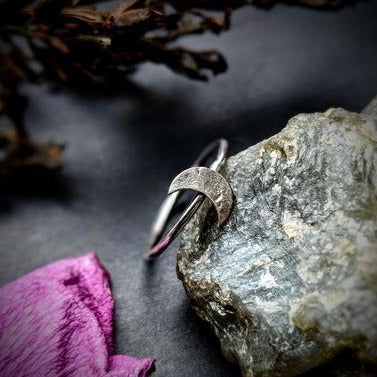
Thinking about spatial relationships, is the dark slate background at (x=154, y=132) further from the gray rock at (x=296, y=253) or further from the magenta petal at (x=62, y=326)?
the gray rock at (x=296, y=253)

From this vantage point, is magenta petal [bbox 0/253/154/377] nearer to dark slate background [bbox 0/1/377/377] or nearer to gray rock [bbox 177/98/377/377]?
dark slate background [bbox 0/1/377/377]

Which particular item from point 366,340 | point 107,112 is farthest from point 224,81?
point 366,340

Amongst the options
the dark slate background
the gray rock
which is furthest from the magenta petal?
the gray rock

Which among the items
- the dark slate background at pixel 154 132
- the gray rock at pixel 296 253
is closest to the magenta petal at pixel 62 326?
the dark slate background at pixel 154 132

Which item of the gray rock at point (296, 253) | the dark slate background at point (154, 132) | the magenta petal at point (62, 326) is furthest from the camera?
the dark slate background at point (154, 132)

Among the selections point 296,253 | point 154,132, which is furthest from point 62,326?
point 154,132

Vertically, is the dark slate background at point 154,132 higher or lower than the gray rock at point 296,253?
lower

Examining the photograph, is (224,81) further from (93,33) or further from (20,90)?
(20,90)
